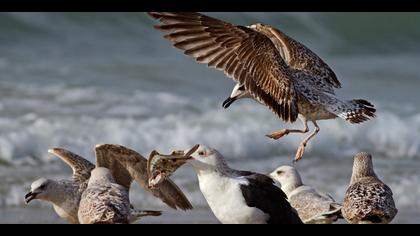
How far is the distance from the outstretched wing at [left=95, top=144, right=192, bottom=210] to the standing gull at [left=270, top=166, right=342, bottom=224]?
A: 0.73 m

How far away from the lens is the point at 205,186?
5.66 m

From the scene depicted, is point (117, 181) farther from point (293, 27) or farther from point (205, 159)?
point (293, 27)

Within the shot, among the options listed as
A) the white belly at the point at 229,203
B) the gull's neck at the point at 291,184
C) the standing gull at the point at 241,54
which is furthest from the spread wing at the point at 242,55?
the white belly at the point at 229,203

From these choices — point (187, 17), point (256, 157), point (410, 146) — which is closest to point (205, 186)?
point (187, 17)

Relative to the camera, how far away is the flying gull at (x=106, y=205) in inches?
234

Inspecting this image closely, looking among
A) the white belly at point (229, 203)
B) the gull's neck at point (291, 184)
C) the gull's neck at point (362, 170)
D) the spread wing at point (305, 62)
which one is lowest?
the gull's neck at point (291, 184)

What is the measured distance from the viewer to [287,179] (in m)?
8.01

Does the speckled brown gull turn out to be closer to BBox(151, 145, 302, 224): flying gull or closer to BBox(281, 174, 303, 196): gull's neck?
BBox(151, 145, 302, 224): flying gull

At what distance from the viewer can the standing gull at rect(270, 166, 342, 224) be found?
6.96 metres

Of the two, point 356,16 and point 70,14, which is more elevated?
point 356,16

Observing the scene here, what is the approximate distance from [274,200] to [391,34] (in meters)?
13.9

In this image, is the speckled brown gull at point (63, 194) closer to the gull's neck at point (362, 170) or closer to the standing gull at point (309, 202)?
the standing gull at point (309, 202)

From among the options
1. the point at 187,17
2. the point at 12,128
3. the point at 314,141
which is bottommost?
the point at 12,128
